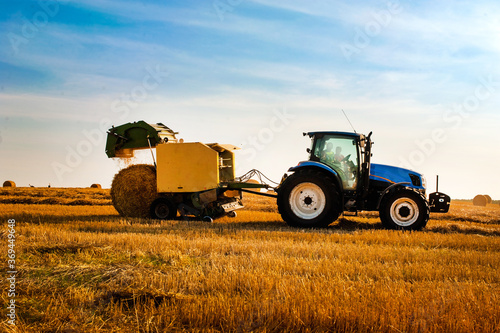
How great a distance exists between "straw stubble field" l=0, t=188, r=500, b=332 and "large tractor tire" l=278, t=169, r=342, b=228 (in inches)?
68.8

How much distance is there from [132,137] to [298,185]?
4863mm

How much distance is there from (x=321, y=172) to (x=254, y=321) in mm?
6679

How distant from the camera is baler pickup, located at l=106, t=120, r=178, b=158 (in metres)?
12.0

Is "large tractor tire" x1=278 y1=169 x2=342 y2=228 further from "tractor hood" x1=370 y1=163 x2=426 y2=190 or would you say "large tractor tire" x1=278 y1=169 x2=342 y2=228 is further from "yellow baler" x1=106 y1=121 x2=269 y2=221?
"tractor hood" x1=370 y1=163 x2=426 y2=190

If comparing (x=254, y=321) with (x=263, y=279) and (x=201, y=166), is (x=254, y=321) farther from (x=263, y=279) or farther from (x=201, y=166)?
(x=201, y=166)

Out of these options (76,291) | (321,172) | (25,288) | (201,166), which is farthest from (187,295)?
(201,166)

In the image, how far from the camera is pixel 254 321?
3658 mm

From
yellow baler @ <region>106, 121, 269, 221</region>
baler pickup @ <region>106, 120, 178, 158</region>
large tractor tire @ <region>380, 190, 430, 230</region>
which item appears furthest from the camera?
baler pickup @ <region>106, 120, 178, 158</region>

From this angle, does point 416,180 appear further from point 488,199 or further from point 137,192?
point 488,199

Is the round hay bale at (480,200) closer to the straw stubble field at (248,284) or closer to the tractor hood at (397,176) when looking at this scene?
the tractor hood at (397,176)

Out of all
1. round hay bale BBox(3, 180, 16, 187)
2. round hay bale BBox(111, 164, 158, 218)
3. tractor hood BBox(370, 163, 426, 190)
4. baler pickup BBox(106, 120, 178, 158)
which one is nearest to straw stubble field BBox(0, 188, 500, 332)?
tractor hood BBox(370, 163, 426, 190)

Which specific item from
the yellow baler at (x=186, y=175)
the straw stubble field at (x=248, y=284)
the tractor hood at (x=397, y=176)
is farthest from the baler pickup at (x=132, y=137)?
the tractor hood at (x=397, y=176)

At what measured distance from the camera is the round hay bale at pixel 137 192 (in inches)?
465

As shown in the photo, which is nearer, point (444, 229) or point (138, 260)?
point (138, 260)
